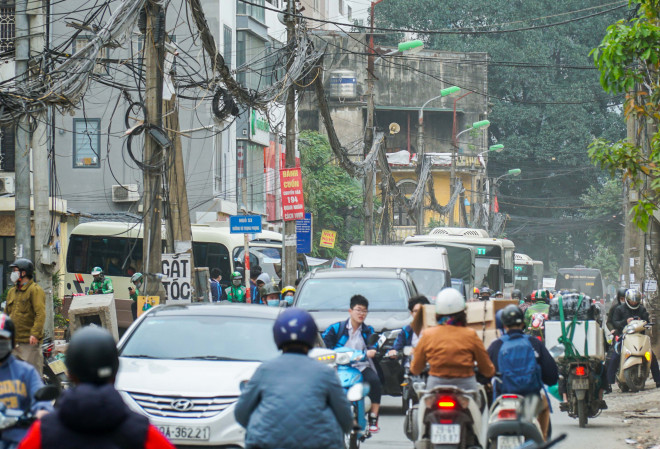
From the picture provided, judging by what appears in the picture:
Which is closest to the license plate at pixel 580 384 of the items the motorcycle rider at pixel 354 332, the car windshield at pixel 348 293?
the car windshield at pixel 348 293

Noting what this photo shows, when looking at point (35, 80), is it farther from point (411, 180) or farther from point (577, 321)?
point (411, 180)

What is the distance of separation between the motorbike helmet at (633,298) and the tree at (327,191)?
1331 inches

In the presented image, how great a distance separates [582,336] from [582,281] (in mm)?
52073

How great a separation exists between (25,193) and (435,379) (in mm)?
10361

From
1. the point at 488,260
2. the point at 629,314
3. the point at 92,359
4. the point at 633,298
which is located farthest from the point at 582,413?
the point at 488,260

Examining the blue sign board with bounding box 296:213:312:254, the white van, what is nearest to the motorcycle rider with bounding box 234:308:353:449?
the white van

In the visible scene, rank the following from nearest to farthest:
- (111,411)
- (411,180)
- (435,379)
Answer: (111,411)
(435,379)
(411,180)

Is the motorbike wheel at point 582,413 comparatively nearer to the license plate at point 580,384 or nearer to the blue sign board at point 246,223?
the license plate at point 580,384

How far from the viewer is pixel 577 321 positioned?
13.8 meters

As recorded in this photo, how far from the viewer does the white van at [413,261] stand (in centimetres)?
2172

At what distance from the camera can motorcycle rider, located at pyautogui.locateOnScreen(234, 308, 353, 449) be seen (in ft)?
17.6

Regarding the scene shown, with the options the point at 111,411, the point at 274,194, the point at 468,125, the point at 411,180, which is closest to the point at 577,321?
the point at 111,411

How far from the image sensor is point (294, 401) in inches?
211

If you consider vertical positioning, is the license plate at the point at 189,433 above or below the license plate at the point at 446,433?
below
